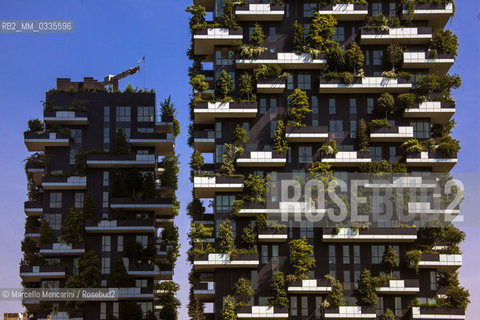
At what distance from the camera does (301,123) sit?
106m

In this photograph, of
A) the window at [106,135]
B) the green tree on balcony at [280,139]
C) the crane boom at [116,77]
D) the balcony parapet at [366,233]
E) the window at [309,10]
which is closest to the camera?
the balcony parapet at [366,233]

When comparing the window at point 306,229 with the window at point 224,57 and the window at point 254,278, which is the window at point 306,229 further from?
the window at point 224,57

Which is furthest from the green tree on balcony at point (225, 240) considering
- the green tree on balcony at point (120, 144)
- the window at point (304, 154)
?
the green tree on balcony at point (120, 144)

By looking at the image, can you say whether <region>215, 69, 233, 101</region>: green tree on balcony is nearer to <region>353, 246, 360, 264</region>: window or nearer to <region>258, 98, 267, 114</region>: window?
<region>258, 98, 267, 114</region>: window

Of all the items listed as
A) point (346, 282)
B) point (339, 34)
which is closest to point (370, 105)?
point (339, 34)

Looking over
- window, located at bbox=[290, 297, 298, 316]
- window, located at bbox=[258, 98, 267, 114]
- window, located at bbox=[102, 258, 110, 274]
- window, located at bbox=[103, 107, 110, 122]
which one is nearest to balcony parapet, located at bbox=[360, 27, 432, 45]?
window, located at bbox=[258, 98, 267, 114]

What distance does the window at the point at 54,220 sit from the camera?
5027 inches

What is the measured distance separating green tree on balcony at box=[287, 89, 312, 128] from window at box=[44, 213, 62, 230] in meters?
37.6

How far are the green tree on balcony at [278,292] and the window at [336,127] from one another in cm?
1614

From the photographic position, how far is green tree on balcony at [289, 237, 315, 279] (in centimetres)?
10094

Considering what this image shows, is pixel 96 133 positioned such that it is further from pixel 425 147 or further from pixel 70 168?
pixel 425 147

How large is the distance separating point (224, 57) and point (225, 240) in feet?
65.2

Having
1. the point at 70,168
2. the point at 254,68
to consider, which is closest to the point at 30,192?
the point at 70,168

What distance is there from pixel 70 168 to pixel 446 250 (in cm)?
5043
